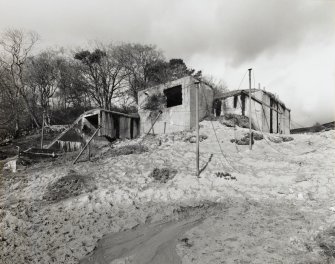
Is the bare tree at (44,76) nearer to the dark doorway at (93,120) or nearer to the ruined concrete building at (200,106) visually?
the dark doorway at (93,120)

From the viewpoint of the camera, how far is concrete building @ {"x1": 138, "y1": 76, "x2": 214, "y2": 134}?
1027 inches

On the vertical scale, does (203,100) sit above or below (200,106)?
above

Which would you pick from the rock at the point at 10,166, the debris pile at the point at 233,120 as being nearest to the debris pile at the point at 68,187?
the rock at the point at 10,166

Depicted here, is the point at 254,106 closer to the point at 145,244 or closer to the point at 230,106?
the point at 230,106

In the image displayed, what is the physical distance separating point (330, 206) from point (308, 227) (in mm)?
2342

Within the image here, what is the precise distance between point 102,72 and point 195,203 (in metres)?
28.7

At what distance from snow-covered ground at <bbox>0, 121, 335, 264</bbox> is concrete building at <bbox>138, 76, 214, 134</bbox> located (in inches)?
208

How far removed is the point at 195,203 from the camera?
13414 millimetres

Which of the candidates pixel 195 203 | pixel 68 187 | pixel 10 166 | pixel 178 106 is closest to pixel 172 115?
pixel 178 106

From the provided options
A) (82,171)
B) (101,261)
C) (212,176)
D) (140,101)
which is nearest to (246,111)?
(140,101)

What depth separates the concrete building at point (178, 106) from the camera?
26094 mm

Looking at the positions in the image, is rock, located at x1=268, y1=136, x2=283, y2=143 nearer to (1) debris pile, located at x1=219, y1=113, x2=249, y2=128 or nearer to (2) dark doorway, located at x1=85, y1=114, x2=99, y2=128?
(1) debris pile, located at x1=219, y1=113, x2=249, y2=128

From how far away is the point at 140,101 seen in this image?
30062 millimetres

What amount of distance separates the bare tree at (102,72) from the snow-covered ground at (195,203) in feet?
66.4
